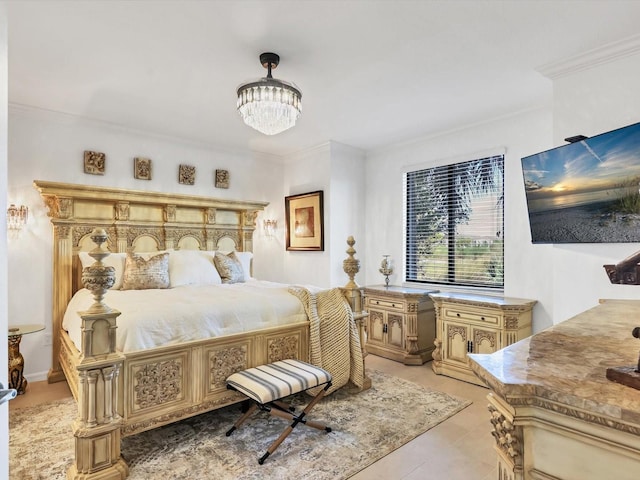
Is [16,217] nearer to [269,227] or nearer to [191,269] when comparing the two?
[191,269]

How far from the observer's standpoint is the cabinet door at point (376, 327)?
176 inches

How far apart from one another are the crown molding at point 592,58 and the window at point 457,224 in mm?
1221

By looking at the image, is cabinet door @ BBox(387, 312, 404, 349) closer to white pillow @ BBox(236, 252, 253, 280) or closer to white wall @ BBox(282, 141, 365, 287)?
white wall @ BBox(282, 141, 365, 287)

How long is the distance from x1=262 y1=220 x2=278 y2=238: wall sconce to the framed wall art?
216mm

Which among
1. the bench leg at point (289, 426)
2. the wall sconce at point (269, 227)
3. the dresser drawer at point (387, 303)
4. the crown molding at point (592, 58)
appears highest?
the crown molding at point (592, 58)

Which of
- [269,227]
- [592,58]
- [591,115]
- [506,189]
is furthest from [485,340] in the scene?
[269,227]

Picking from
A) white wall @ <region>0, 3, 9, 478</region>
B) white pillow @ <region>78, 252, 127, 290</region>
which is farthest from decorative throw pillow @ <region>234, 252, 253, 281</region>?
white wall @ <region>0, 3, 9, 478</region>

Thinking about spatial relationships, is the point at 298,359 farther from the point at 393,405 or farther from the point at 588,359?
the point at 588,359

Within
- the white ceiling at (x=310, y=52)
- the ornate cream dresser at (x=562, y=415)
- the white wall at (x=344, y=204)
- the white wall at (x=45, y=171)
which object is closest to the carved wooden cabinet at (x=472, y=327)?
the white wall at (x=344, y=204)

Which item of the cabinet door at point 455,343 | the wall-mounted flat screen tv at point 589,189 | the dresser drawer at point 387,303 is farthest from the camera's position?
the dresser drawer at point 387,303

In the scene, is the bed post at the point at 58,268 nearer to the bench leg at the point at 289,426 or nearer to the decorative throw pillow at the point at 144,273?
the decorative throw pillow at the point at 144,273

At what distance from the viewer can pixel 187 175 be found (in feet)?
15.7

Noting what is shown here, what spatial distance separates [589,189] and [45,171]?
4905 millimetres

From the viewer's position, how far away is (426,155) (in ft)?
15.3
